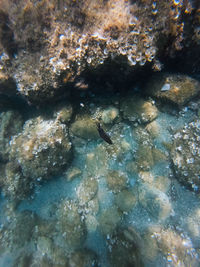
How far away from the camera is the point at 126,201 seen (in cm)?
340

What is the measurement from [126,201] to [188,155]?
1.53 metres

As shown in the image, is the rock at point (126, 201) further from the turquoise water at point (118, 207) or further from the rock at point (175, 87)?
the rock at point (175, 87)

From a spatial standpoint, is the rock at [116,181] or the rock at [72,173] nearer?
the rock at [116,181]

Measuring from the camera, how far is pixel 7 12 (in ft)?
9.25

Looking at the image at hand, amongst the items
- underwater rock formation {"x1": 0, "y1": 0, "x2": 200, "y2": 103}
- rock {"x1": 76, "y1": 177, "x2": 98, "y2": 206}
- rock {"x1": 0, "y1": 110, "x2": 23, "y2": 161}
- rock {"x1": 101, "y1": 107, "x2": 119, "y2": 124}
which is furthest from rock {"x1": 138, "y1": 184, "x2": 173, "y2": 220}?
rock {"x1": 0, "y1": 110, "x2": 23, "y2": 161}

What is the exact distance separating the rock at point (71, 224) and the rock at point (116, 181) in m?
0.90

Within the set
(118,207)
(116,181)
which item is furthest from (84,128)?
(118,207)

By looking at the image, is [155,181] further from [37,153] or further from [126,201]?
[37,153]

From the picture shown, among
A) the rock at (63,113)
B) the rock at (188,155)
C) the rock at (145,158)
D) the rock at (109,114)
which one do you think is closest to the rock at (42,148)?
the rock at (63,113)

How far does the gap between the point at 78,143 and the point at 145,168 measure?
1577 mm

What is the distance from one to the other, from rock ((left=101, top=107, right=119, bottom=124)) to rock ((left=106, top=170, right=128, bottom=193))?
1.14 metres

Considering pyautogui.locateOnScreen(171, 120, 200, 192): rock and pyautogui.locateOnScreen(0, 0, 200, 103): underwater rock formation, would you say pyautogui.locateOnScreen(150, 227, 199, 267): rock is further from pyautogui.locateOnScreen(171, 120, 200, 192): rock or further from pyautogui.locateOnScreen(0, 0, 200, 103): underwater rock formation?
pyautogui.locateOnScreen(0, 0, 200, 103): underwater rock formation

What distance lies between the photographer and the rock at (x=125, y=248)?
2.99m

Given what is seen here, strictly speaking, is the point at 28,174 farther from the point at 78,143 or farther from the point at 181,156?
the point at 181,156
